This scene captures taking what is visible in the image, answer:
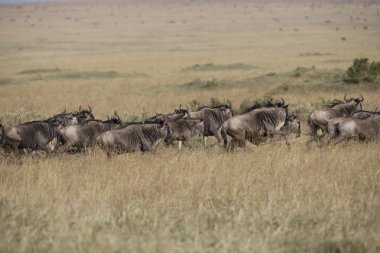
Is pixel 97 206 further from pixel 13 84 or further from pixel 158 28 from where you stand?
pixel 158 28

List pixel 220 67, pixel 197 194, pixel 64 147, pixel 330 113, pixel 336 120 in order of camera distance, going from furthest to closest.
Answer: pixel 220 67, pixel 330 113, pixel 336 120, pixel 64 147, pixel 197 194

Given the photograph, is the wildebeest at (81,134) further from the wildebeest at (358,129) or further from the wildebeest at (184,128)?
the wildebeest at (358,129)

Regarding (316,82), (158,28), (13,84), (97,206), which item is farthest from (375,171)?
(158,28)

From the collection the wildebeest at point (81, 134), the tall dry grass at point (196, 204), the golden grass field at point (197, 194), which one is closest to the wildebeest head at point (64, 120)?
the wildebeest at point (81, 134)

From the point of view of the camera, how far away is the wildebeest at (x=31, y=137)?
11500 mm

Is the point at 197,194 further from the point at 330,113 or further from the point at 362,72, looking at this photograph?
the point at 362,72

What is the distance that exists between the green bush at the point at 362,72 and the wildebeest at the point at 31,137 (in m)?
14.5

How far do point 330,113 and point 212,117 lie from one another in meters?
2.49

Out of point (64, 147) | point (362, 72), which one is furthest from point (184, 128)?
point (362, 72)

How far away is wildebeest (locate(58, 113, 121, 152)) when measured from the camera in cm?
1151

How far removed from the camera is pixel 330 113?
12.8 m

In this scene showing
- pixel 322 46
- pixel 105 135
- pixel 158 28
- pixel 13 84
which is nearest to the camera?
pixel 105 135

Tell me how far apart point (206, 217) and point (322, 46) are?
51.6m

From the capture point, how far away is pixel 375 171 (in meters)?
8.50
